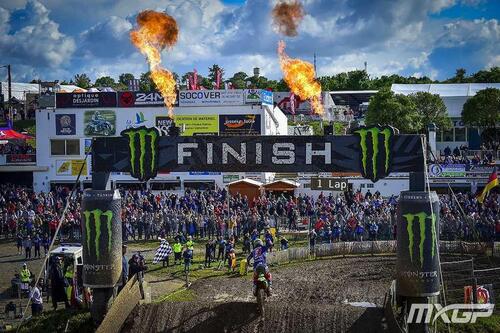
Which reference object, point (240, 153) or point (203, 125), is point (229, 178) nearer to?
point (203, 125)

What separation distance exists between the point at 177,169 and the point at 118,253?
2.81 metres

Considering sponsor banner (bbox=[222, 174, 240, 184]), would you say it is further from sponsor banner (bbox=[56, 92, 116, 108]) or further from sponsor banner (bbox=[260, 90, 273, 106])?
sponsor banner (bbox=[56, 92, 116, 108])

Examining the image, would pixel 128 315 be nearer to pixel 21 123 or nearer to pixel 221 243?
pixel 221 243

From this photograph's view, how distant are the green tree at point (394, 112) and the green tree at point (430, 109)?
296 cm

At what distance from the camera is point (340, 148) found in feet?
56.7

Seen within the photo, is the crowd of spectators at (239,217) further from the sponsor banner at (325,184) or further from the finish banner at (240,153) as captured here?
the finish banner at (240,153)

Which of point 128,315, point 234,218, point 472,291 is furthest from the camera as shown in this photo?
point 234,218

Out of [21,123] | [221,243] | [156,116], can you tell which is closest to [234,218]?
[221,243]

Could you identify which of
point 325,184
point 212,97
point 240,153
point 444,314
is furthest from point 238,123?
point 444,314

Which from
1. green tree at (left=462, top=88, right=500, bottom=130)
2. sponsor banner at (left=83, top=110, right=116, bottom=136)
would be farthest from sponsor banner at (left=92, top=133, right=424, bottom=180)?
green tree at (left=462, top=88, right=500, bottom=130)

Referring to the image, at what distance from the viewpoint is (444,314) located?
15.5 m

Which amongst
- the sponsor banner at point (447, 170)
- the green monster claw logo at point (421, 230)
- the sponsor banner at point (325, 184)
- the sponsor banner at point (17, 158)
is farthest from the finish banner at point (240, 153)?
the sponsor banner at point (17, 158)

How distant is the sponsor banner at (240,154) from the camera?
17.2 metres

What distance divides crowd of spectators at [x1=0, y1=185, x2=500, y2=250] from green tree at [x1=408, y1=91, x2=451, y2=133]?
75.0 feet
